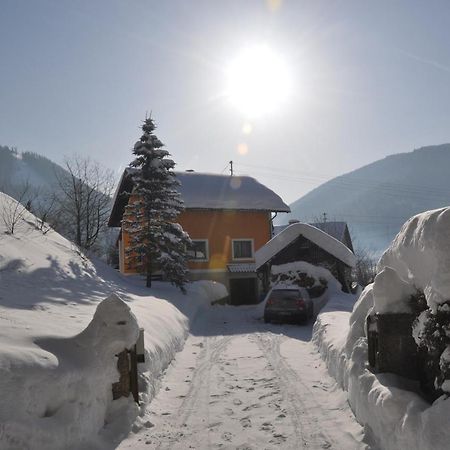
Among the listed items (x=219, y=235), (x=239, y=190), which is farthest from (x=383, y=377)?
(x=239, y=190)

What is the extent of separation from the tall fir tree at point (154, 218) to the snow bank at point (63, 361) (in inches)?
352

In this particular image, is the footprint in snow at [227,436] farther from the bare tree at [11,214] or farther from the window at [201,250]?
the window at [201,250]

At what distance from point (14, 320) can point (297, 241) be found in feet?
57.3

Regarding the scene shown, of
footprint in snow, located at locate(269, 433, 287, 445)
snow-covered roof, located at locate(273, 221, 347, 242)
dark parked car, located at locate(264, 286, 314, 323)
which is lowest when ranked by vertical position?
footprint in snow, located at locate(269, 433, 287, 445)

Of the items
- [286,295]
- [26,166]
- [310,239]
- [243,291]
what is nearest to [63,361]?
[286,295]

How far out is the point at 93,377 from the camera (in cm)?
525

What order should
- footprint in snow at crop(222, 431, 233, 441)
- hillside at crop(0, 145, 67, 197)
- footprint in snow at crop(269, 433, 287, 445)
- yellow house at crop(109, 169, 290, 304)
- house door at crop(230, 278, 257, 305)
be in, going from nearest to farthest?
footprint in snow at crop(269, 433, 287, 445), footprint in snow at crop(222, 431, 233, 441), yellow house at crop(109, 169, 290, 304), house door at crop(230, 278, 257, 305), hillside at crop(0, 145, 67, 197)

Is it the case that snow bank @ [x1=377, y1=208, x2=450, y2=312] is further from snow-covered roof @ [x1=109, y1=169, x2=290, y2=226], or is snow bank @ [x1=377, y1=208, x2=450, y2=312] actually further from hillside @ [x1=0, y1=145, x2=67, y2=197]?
hillside @ [x1=0, y1=145, x2=67, y2=197]

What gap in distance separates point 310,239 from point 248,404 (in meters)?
15.7

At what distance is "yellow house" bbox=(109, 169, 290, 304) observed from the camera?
94.1 ft

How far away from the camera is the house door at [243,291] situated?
28922mm

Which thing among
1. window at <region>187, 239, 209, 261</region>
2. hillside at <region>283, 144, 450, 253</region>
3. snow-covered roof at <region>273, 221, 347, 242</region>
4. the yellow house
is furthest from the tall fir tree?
hillside at <region>283, 144, 450, 253</region>

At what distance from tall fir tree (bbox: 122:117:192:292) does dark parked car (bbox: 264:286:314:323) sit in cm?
516

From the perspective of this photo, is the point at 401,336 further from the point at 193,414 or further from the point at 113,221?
the point at 113,221
